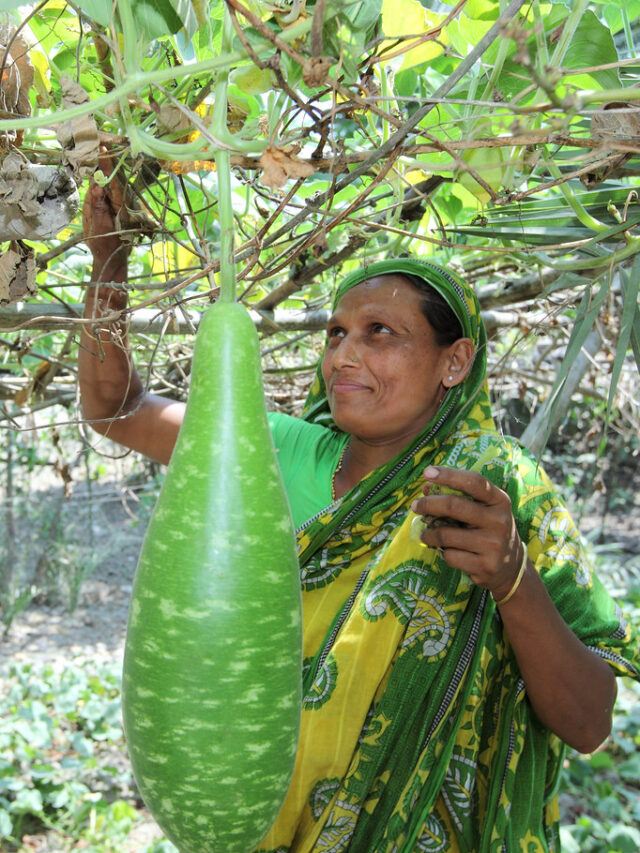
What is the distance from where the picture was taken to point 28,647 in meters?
5.25

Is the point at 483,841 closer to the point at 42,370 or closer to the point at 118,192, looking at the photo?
the point at 118,192

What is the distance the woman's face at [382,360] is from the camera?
1.47m

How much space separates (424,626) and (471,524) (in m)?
0.35

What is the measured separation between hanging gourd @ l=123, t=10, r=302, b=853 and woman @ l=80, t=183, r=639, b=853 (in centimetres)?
64

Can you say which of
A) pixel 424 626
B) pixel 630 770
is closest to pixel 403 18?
pixel 424 626

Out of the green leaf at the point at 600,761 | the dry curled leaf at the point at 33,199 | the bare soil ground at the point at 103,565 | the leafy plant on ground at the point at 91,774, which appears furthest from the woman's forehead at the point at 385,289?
the green leaf at the point at 600,761

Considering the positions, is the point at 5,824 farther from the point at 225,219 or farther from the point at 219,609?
the point at 225,219

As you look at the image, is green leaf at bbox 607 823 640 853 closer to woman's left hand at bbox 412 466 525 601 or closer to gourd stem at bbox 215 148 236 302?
woman's left hand at bbox 412 466 525 601

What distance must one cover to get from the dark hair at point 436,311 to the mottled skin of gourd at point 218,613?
0.97 m

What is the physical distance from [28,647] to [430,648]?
454cm

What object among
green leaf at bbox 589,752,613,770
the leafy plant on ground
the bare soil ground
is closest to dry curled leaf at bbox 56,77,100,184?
the bare soil ground

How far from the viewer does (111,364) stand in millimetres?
1424

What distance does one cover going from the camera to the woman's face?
1.47 m

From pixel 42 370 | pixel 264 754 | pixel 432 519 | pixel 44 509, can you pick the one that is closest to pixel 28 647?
pixel 44 509
